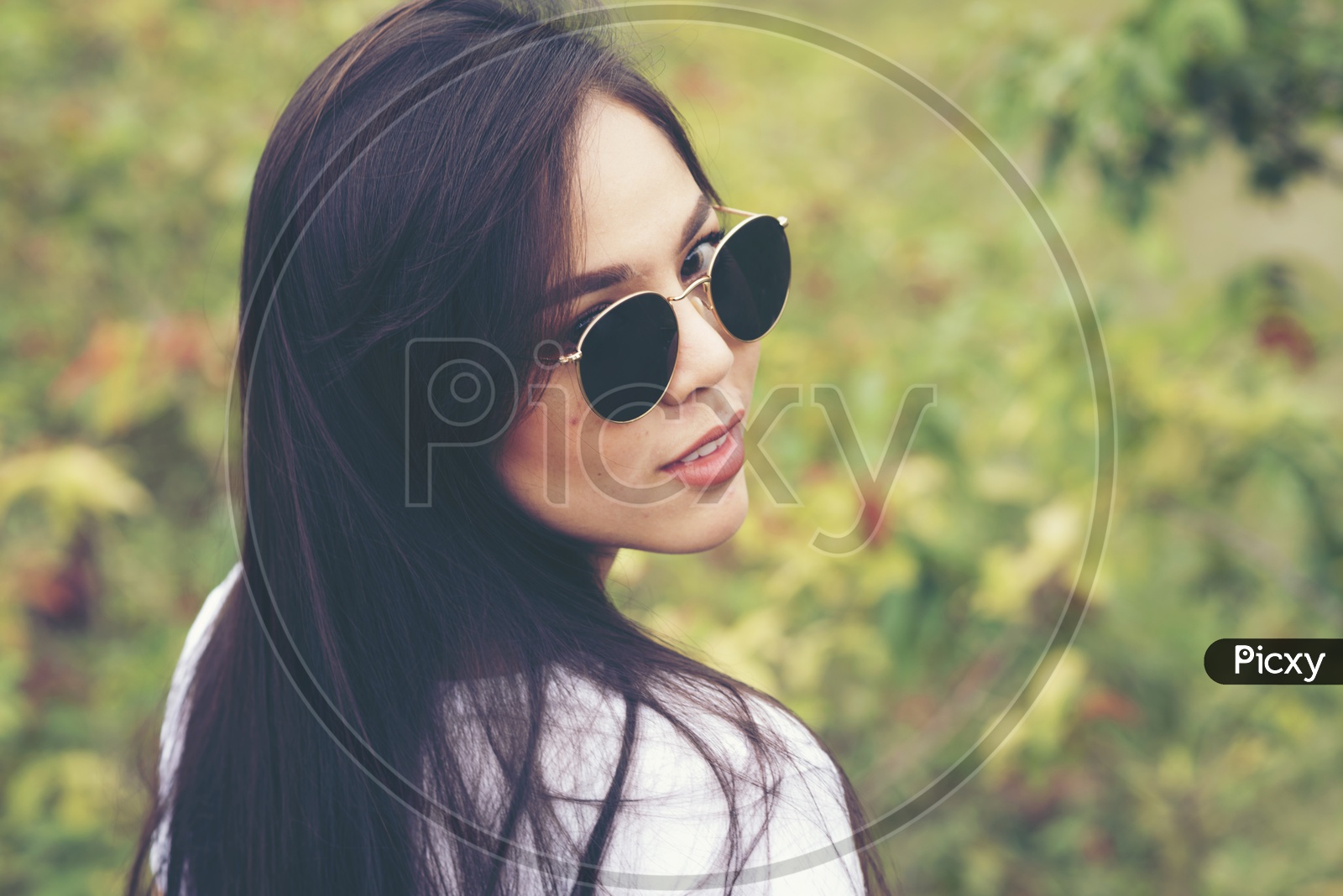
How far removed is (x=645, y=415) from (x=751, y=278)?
0.18 m

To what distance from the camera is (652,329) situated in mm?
766

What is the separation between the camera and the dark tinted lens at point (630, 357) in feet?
2.44

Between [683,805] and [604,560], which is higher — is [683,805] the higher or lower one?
the lower one

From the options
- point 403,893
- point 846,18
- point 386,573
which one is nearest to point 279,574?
point 386,573

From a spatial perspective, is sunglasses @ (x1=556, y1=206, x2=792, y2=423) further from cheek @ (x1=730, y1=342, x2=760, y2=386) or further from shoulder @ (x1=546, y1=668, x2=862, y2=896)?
shoulder @ (x1=546, y1=668, x2=862, y2=896)

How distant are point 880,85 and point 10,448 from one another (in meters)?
3.05

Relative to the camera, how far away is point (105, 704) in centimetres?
187

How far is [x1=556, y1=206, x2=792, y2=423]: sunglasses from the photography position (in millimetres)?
746

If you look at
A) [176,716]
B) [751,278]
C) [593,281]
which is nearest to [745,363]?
[751,278]

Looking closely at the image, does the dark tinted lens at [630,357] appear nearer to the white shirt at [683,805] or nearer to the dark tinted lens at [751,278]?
the dark tinted lens at [751,278]

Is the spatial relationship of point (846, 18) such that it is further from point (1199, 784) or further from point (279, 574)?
point (279, 574)

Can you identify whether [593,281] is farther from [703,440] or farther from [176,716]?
[176,716]

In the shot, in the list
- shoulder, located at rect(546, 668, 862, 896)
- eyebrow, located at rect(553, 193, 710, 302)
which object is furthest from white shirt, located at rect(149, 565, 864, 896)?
eyebrow, located at rect(553, 193, 710, 302)

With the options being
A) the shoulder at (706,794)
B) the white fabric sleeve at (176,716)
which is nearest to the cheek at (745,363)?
the shoulder at (706,794)
